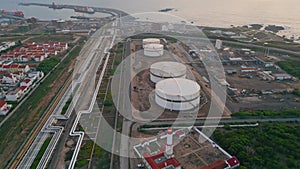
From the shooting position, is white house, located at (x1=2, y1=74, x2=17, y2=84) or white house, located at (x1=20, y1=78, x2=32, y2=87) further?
white house, located at (x1=2, y1=74, x2=17, y2=84)

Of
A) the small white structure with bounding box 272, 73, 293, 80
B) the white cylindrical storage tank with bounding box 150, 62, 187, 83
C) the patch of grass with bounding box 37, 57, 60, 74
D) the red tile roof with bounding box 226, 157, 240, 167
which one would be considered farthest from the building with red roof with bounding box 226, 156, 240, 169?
the patch of grass with bounding box 37, 57, 60, 74

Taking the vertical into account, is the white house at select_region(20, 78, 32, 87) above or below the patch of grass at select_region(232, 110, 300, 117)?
above

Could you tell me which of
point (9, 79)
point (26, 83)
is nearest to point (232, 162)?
point (26, 83)

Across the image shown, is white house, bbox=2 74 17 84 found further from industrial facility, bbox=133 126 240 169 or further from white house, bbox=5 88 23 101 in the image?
industrial facility, bbox=133 126 240 169

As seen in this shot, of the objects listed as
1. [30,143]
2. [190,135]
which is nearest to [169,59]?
[190,135]

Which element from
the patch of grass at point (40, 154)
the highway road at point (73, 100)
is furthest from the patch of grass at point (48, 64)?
the patch of grass at point (40, 154)
